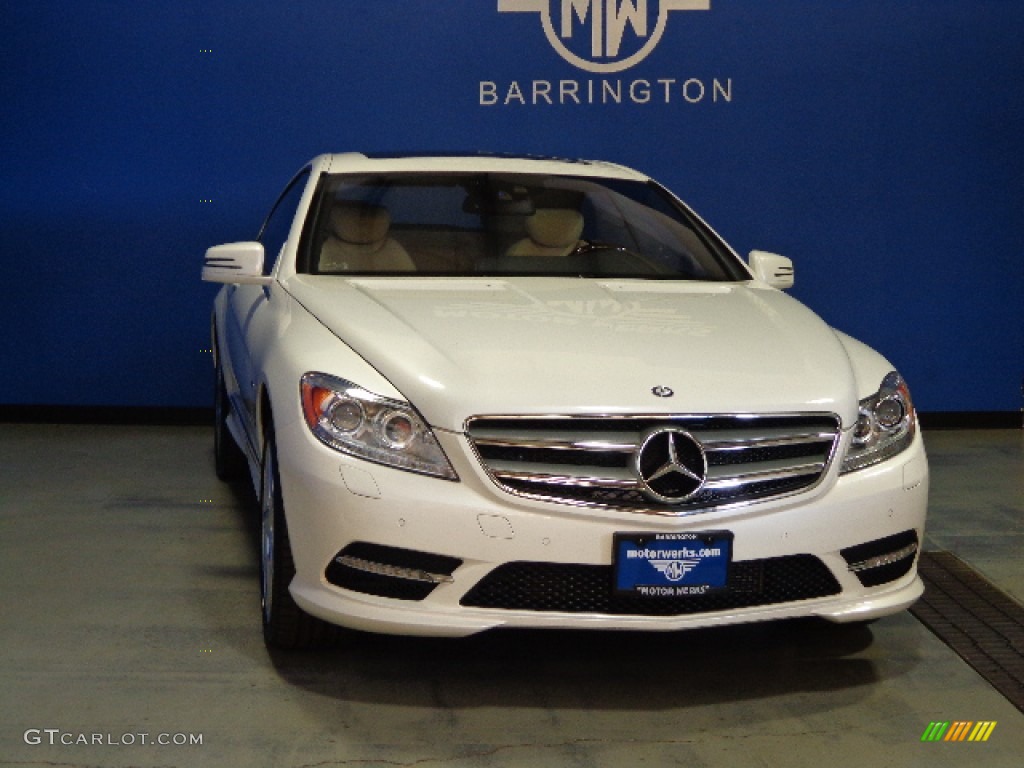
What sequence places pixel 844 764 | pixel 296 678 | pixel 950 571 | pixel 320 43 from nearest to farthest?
pixel 844 764, pixel 296 678, pixel 950 571, pixel 320 43

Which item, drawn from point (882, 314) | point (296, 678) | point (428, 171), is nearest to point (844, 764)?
point (296, 678)

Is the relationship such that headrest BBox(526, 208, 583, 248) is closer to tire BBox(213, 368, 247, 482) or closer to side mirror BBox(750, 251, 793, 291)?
side mirror BBox(750, 251, 793, 291)

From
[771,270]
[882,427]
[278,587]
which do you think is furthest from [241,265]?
A: [882,427]

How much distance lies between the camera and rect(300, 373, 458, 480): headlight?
330cm

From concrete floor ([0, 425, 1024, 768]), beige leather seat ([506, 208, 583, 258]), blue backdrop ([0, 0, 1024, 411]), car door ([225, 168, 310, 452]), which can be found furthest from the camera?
blue backdrop ([0, 0, 1024, 411])

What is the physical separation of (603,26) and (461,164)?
269 cm

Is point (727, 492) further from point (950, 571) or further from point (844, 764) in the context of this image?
point (950, 571)

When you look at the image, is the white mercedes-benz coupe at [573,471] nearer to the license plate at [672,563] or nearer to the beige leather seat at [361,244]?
the license plate at [672,563]

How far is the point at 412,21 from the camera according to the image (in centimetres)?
729

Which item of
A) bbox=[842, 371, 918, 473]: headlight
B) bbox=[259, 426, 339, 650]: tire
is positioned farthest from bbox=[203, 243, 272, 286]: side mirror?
bbox=[842, 371, 918, 473]: headlight

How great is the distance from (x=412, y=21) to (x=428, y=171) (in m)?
2.67

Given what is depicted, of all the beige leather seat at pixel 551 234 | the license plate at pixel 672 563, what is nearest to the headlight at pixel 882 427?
the license plate at pixel 672 563

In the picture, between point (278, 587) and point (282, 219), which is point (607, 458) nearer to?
point (278, 587)

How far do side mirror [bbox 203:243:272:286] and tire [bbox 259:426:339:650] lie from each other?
28.4 inches
